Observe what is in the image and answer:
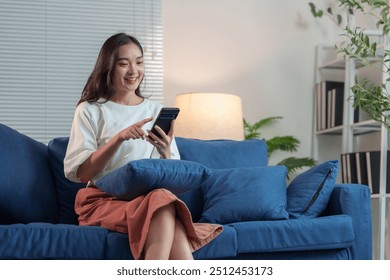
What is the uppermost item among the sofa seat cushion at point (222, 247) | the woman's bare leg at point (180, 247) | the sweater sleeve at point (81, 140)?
the sweater sleeve at point (81, 140)

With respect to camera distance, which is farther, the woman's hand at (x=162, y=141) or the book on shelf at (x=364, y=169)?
the book on shelf at (x=364, y=169)

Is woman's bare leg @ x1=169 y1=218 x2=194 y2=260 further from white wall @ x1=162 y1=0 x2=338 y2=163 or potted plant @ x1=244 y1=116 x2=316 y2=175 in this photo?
white wall @ x1=162 y1=0 x2=338 y2=163

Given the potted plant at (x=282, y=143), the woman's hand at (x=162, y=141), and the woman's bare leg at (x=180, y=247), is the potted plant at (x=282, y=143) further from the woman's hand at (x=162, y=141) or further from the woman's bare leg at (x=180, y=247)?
the woman's bare leg at (x=180, y=247)

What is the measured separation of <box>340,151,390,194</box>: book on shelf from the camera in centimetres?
435

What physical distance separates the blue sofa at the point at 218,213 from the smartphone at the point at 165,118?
28cm

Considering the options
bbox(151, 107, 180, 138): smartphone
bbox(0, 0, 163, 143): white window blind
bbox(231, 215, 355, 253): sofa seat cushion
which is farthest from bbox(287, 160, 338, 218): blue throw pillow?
bbox(0, 0, 163, 143): white window blind

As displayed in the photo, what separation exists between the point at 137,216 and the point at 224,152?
112cm

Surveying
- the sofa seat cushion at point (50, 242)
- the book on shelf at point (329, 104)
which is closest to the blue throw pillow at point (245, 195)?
the sofa seat cushion at point (50, 242)

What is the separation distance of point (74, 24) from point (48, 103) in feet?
1.89

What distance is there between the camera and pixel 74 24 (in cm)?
497

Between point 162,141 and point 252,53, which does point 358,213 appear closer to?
point 162,141

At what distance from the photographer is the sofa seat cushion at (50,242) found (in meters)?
2.57

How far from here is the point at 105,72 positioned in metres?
3.08

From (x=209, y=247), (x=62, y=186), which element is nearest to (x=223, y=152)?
(x=62, y=186)
